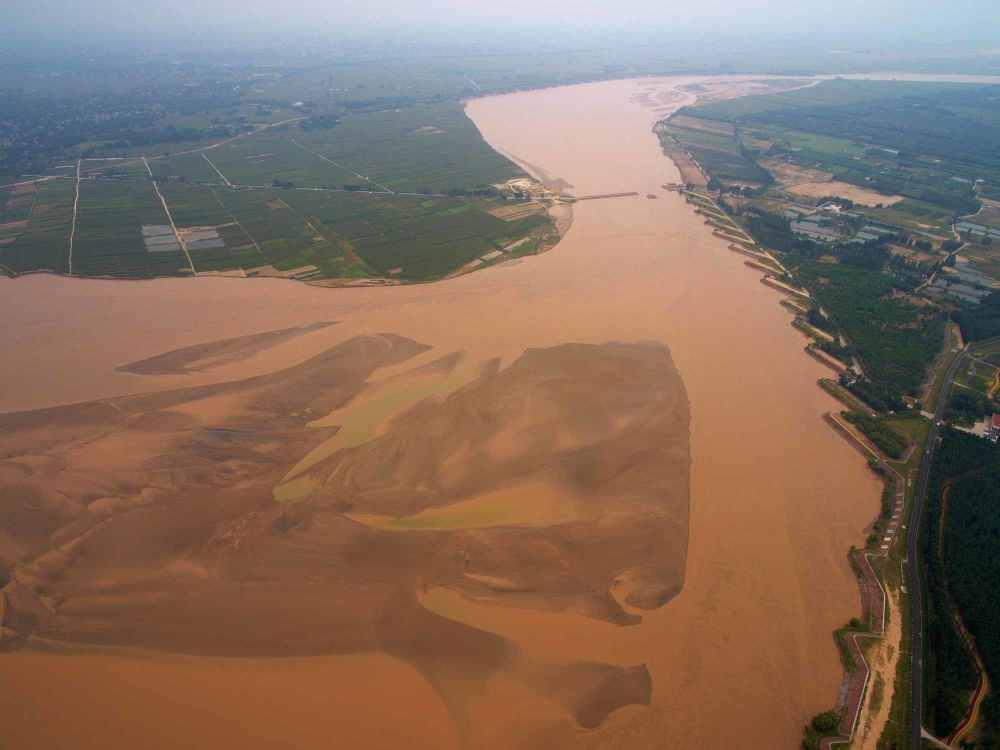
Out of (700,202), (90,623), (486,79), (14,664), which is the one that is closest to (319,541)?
(90,623)

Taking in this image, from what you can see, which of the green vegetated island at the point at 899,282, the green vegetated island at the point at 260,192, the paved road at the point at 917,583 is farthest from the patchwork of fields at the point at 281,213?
the paved road at the point at 917,583

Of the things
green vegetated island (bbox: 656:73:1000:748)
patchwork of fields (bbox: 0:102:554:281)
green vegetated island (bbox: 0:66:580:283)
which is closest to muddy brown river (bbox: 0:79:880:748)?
green vegetated island (bbox: 656:73:1000:748)

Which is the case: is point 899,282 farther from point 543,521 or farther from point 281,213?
point 281,213

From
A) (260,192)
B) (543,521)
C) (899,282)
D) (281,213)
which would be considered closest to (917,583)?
(543,521)

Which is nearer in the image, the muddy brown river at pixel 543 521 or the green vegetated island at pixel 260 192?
the muddy brown river at pixel 543 521

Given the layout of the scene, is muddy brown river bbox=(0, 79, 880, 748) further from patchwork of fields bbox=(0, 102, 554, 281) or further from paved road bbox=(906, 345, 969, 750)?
patchwork of fields bbox=(0, 102, 554, 281)

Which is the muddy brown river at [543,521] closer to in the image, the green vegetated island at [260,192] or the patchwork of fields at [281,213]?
the patchwork of fields at [281,213]
